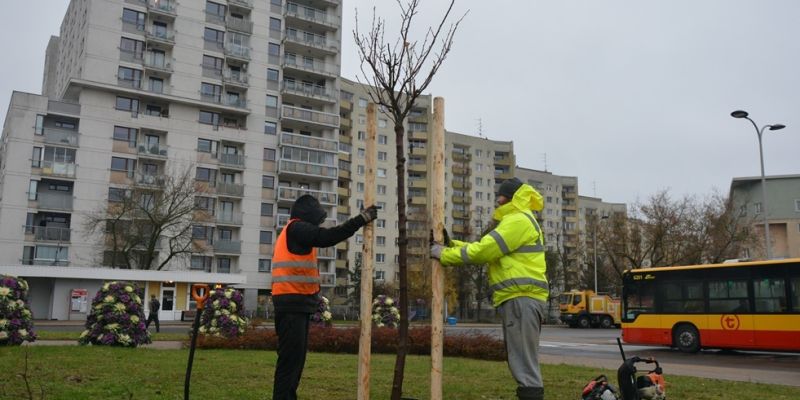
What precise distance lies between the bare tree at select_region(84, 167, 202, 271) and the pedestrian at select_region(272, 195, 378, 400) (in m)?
37.9

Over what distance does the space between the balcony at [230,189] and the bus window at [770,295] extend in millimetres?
46591

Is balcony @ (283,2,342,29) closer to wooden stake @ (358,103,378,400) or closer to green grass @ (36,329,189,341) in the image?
green grass @ (36,329,189,341)

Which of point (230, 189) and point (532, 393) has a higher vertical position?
point (230, 189)

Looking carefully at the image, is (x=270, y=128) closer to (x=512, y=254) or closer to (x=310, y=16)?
(x=310, y=16)

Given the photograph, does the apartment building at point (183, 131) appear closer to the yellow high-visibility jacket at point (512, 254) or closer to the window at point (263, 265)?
the window at point (263, 265)

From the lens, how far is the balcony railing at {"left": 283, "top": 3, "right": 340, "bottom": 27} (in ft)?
210

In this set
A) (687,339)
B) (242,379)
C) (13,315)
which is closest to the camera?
(242,379)

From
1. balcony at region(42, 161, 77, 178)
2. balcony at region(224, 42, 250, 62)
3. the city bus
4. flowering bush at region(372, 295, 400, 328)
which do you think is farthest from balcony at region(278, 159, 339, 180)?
the city bus

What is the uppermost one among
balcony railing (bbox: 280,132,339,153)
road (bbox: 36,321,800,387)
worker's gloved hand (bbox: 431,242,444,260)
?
balcony railing (bbox: 280,132,339,153)

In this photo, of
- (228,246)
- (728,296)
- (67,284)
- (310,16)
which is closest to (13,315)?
(728,296)

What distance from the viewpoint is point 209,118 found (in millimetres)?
57906

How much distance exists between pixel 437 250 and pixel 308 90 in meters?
60.4

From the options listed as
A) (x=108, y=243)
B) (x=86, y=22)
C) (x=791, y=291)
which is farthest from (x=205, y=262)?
(x=791, y=291)

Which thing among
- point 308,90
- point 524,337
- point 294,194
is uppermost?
point 308,90
